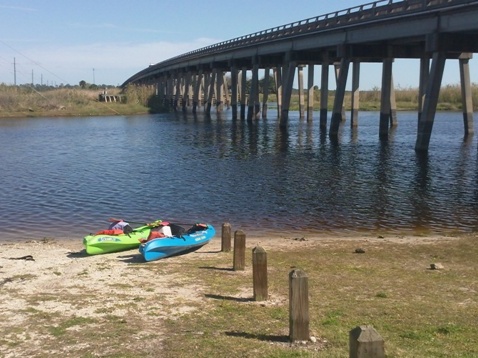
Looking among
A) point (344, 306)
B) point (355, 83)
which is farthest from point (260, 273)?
point (355, 83)

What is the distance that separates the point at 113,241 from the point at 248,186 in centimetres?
1401

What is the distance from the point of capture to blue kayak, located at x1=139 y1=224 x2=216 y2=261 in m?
16.0

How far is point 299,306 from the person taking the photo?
29.5ft

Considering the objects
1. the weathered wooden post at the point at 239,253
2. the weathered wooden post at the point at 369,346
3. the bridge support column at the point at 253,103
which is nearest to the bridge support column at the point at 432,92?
the weathered wooden post at the point at 239,253

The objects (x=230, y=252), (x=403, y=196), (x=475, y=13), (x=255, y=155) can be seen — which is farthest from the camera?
(x=255, y=155)

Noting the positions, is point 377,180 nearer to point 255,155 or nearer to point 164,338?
point 255,155

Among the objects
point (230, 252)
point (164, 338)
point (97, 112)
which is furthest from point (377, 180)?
point (97, 112)

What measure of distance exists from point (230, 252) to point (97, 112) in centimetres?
10376

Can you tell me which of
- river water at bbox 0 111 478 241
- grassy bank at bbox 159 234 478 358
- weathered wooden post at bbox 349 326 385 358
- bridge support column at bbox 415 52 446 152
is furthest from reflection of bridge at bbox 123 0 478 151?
weathered wooden post at bbox 349 326 385 358

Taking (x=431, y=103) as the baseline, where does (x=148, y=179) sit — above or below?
below

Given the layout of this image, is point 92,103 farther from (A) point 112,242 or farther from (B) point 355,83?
(A) point 112,242

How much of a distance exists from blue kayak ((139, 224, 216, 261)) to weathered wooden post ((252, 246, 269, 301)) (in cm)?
516

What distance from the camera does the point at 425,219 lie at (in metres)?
22.5

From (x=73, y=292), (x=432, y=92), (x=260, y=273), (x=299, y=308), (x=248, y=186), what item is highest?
(x=432, y=92)
